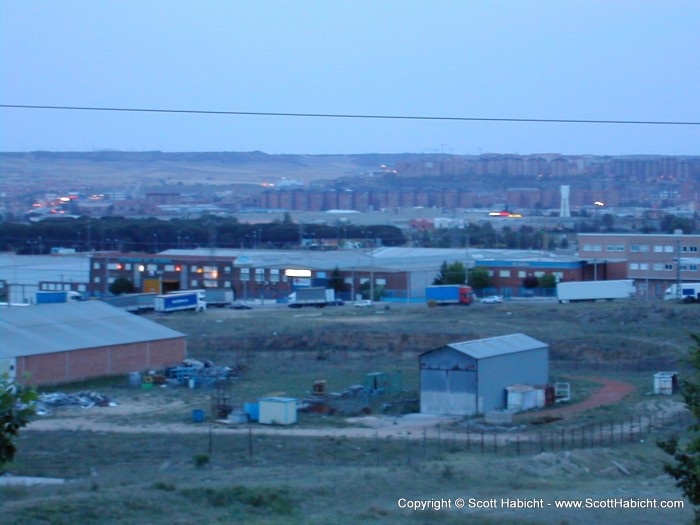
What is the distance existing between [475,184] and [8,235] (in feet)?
101

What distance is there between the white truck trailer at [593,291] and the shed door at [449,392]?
54.9 ft

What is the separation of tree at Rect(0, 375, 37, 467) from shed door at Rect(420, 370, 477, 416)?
368 inches

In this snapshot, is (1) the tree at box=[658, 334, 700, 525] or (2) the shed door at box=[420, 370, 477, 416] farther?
(2) the shed door at box=[420, 370, 477, 416]

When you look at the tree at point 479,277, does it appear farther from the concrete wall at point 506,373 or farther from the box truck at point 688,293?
the concrete wall at point 506,373

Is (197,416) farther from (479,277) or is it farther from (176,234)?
(479,277)

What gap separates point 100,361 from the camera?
16062 mm

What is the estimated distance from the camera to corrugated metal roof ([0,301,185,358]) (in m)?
15.1

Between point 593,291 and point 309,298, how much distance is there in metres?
9.60

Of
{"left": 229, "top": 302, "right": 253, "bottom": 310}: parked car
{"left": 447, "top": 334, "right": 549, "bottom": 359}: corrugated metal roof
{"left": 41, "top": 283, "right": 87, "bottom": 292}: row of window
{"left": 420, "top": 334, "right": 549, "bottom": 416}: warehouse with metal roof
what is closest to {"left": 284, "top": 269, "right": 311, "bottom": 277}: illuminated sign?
{"left": 229, "top": 302, "right": 253, "bottom": 310}: parked car

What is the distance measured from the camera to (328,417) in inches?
474

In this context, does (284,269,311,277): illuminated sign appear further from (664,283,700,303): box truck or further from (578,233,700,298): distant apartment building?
(664,283,700,303): box truck

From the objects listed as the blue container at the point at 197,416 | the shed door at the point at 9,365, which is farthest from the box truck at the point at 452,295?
the blue container at the point at 197,416

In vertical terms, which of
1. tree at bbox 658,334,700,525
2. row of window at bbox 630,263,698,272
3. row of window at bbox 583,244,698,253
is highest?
row of window at bbox 583,244,698,253

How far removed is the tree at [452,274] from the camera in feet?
107
